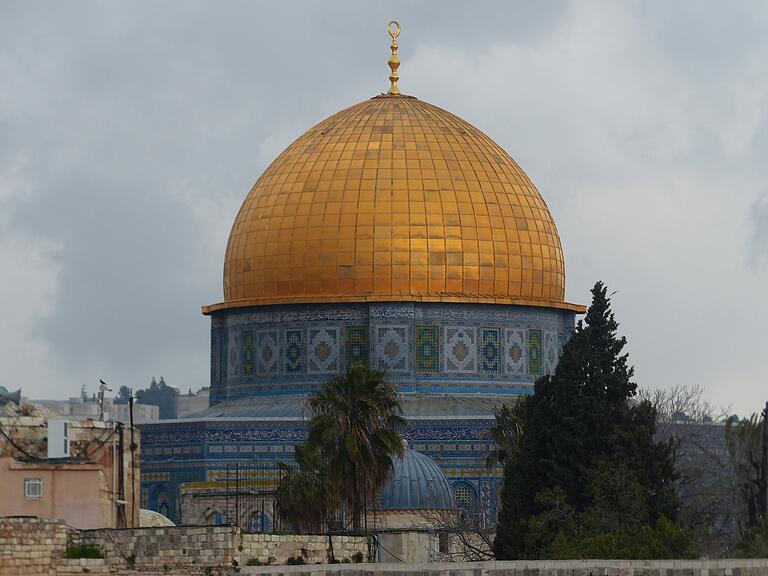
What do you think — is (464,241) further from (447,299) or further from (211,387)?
(211,387)

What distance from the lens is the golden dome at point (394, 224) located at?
54688mm

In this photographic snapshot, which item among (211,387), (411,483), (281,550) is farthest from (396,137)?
(281,550)

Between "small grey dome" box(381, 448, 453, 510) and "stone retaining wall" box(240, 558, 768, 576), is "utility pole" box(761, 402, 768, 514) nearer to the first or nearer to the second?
"stone retaining wall" box(240, 558, 768, 576)

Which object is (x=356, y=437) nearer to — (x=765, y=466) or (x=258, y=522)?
(x=765, y=466)

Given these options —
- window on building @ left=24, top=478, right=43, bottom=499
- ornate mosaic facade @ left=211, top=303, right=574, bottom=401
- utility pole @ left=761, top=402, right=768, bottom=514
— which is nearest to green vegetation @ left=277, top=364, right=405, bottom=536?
utility pole @ left=761, top=402, right=768, bottom=514

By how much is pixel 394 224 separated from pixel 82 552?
2711 cm

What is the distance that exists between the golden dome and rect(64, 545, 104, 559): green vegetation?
26.2m

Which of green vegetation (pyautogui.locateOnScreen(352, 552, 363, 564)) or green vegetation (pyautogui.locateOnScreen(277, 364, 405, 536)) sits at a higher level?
green vegetation (pyautogui.locateOnScreen(277, 364, 405, 536))

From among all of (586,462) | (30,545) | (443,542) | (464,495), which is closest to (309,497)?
(443,542)

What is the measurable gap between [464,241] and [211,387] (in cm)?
656

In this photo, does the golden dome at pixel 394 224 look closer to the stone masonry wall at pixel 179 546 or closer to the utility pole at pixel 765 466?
the utility pole at pixel 765 466

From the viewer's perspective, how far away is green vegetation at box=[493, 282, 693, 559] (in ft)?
107

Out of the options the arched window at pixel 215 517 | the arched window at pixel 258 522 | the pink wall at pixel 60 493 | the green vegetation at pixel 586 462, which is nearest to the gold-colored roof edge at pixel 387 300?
the arched window at pixel 215 517

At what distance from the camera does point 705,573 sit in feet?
86.7
